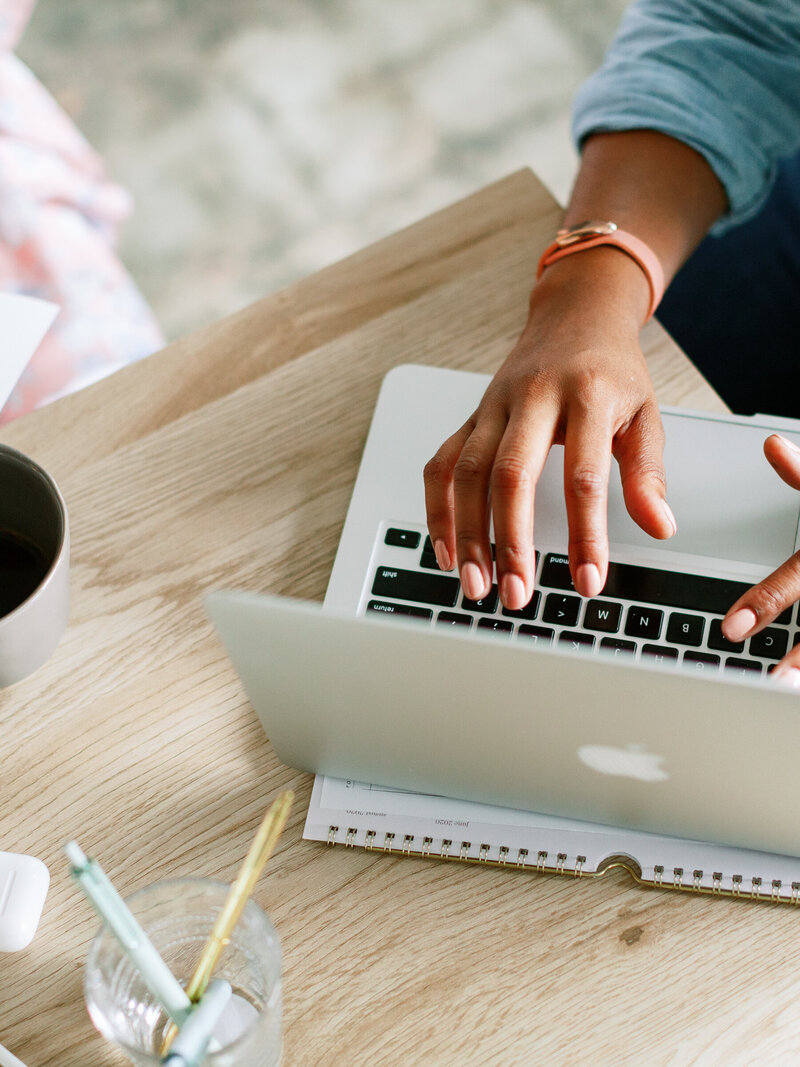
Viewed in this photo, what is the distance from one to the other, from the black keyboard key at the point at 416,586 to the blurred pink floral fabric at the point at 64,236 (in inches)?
17.3

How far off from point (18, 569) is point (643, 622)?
38 centimetres

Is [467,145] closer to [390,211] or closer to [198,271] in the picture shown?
[390,211]

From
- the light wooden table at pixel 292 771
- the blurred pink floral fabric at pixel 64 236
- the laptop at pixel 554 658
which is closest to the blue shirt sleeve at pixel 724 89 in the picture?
the light wooden table at pixel 292 771

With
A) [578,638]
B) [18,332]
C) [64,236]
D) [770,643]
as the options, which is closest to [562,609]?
[578,638]

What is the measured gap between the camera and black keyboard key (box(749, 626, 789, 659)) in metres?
0.58

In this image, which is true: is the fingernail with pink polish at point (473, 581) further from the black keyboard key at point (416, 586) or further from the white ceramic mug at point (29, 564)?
the white ceramic mug at point (29, 564)

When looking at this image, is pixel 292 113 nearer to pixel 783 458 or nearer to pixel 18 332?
pixel 18 332

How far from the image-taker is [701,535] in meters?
0.62

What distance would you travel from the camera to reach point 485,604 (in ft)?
1.94

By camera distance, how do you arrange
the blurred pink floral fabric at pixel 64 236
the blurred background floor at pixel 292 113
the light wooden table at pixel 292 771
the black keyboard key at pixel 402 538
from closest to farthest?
the light wooden table at pixel 292 771, the black keyboard key at pixel 402 538, the blurred pink floral fabric at pixel 64 236, the blurred background floor at pixel 292 113

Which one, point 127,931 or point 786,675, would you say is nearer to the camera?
point 127,931

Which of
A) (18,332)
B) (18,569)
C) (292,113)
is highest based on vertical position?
(292,113)

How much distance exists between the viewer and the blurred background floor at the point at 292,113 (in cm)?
167

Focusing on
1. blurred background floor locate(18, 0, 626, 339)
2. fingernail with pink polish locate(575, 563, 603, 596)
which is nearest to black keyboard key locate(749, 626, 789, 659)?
fingernail with pink polish locate(575, 563, 603, 596)
